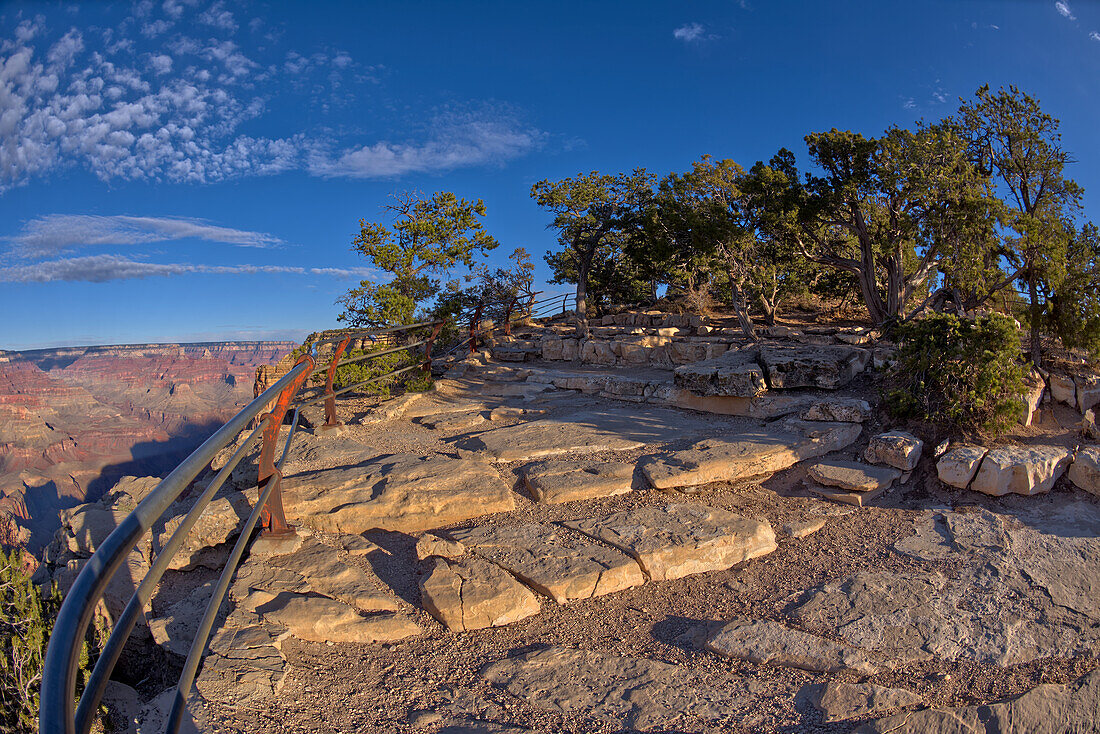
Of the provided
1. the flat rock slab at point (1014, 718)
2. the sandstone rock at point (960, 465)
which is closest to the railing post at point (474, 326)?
the sandstone rock at point (960, 465)

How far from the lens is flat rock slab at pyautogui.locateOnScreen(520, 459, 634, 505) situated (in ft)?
13.9

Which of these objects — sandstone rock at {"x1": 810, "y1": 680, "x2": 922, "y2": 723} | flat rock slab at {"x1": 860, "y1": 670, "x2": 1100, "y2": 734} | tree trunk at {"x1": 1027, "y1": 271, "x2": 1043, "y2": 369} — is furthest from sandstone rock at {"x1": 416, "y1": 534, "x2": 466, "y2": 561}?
tree trunk at {"x1": 1027, "y1": 271, "x2": 1043, "y2": 369}

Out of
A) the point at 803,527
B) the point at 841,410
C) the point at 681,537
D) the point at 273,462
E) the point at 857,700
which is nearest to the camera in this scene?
the point at 857,700

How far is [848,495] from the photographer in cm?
427

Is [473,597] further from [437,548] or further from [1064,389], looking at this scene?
[1064,389]

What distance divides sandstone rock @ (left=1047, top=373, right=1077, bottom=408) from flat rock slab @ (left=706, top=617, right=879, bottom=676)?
428cm

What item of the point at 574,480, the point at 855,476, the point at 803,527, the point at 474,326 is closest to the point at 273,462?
the point at 574,480

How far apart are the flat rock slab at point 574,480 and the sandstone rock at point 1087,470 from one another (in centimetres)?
329

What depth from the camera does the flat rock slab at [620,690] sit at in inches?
85.8

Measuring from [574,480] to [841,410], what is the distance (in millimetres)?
2994

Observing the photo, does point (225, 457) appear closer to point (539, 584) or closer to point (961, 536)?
point (539, 584)

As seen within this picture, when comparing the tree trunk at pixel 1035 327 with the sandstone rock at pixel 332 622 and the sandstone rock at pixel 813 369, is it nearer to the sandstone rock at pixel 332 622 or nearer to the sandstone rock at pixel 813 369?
the sandstone rock at pixel 813 369

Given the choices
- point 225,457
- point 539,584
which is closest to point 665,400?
point 539,584

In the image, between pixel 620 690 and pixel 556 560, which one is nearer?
pixel 620 690
